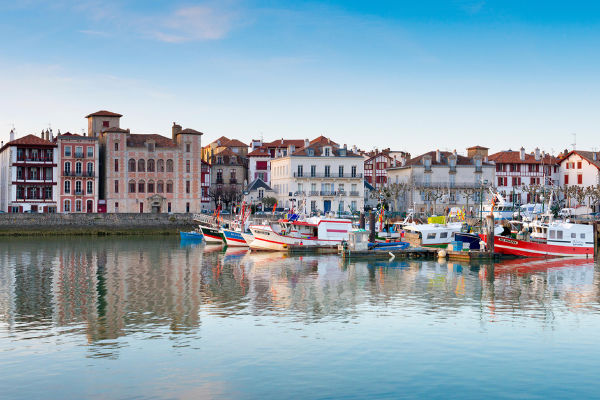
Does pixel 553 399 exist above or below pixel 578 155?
below

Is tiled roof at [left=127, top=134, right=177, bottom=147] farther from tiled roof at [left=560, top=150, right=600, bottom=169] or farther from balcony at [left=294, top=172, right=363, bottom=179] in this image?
tiled roof at [left=560, top=150, right=600, bottom=169]

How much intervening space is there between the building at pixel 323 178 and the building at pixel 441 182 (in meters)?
5.12

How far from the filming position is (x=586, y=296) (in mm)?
31688

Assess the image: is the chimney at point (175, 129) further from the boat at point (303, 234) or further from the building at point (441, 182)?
the boat at point (303, 234)

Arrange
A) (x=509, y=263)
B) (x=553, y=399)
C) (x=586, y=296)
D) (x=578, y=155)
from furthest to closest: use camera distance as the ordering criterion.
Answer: (x=578, y=155), (x=509, y=263), (x=586, y=296), (x=553, y=399)

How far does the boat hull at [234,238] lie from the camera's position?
60.1 metres

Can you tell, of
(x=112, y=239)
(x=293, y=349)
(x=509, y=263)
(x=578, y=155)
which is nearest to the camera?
(x=293, y=349)

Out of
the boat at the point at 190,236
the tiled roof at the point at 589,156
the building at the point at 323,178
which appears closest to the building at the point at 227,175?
the building at the point at 323,178

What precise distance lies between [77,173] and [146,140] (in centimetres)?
871

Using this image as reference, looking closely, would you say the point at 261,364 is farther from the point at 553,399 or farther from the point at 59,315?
the point at 59,315

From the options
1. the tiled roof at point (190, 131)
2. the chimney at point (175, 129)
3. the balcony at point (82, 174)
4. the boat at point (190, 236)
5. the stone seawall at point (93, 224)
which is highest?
the chimney at point (175, 129)

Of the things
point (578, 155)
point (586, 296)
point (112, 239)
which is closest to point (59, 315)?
point (586, 296)

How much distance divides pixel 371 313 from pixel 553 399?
416 inches

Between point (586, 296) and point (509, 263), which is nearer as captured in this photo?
point (586, 296)
